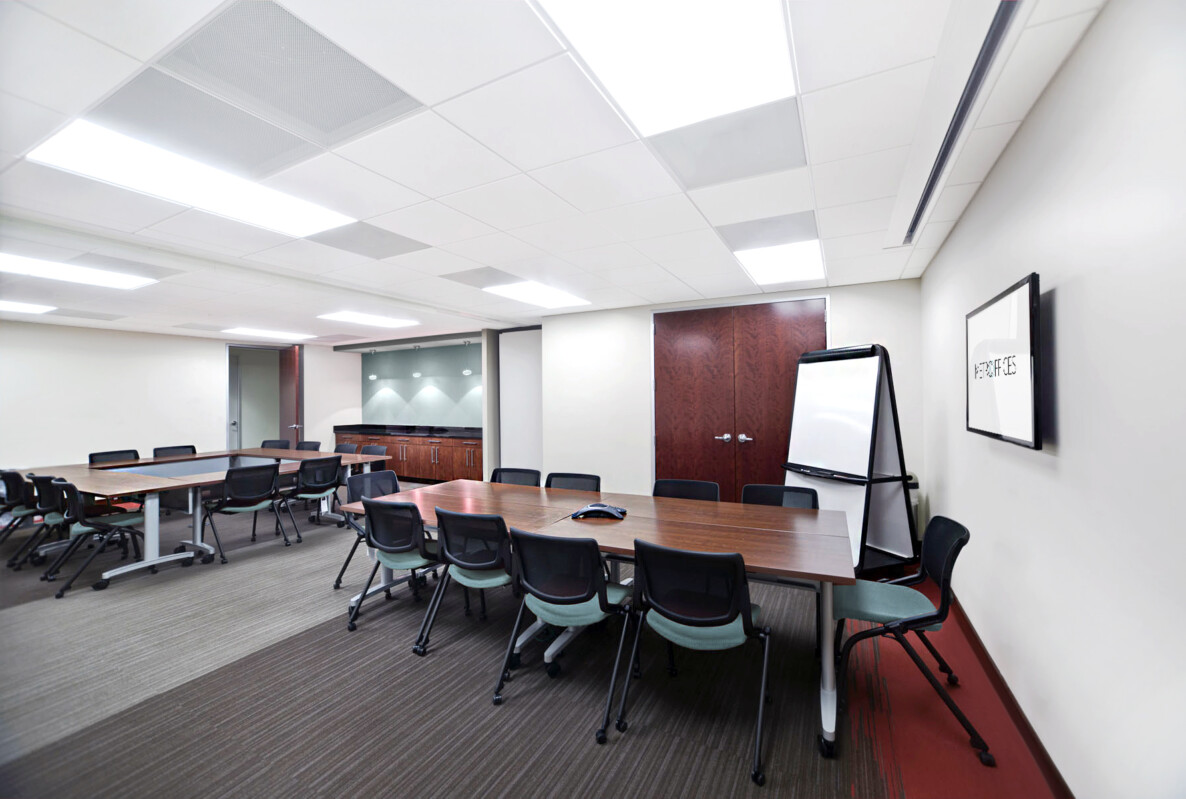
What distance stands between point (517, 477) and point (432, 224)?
2231 mm

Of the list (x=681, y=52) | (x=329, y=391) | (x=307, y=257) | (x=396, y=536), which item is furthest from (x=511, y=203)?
(x=329, y=391)

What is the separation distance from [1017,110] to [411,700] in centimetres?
370

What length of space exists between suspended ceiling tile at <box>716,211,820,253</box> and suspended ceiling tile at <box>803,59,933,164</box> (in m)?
0.82

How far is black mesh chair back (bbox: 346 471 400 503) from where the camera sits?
400cm

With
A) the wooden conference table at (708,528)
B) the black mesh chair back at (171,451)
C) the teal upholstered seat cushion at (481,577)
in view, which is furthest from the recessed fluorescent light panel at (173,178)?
the black mesh chair back at (171,451)

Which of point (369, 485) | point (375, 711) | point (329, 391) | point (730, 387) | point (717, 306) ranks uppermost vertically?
point (717, 306)

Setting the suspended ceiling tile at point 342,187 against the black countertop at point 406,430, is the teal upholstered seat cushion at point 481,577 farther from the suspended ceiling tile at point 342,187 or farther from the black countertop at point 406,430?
the black countertop at point 406,430

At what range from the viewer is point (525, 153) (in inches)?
87.4

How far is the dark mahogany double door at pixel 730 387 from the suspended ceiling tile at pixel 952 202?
1991mm

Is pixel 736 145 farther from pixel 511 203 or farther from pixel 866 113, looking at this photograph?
pixel 511 203

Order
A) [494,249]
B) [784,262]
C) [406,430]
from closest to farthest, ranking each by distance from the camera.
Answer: [494,249], [784,262], [406,430]

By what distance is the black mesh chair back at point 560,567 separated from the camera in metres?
2.17

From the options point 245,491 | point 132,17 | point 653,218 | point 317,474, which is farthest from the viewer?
point 317,474

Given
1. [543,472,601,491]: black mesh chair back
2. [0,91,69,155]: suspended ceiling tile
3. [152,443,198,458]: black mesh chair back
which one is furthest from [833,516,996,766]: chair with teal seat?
[152,443,198,458]: black mesh chair back
